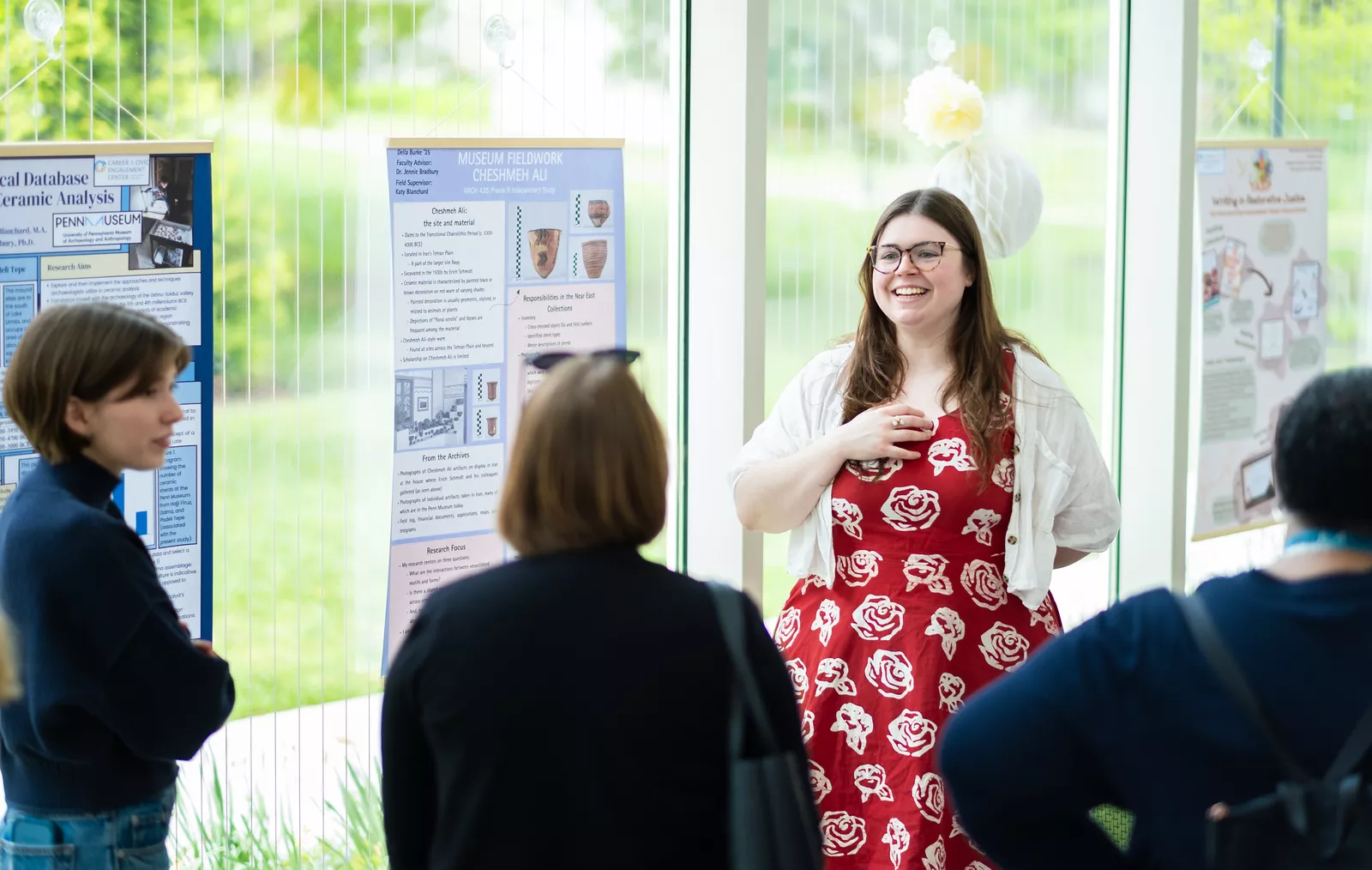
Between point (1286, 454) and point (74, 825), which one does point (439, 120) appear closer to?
point (74, 825)

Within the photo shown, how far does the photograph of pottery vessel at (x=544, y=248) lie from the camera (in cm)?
311

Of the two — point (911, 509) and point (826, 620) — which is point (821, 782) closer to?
point (826, 620)

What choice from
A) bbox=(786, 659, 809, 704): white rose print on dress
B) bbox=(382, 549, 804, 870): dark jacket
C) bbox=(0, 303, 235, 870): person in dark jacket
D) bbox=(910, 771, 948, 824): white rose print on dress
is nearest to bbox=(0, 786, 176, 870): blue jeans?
bbox=(0, 303, 235, 870): person in dark jacket

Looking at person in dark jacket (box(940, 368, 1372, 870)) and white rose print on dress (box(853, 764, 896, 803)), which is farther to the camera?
white rose print on dress (box(853, 764, 896, 803))

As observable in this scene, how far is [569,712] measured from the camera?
149cm

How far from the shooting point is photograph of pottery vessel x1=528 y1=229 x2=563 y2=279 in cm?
311

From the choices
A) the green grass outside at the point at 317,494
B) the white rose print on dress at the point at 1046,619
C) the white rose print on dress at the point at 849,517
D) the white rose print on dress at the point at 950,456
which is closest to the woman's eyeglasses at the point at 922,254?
the white rose print on dress at the point at 950,456

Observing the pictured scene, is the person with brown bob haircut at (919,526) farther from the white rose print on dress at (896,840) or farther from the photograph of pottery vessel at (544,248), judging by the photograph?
the photograph of pottery vessel at (544,248)

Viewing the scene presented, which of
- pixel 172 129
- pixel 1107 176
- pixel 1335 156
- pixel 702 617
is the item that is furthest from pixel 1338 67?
pixel 702 617

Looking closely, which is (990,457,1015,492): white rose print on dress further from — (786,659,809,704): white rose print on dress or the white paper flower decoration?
the white paper flower decoration

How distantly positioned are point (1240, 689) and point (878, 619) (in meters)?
1.30

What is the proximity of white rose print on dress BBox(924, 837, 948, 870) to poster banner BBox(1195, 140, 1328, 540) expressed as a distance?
240 cm

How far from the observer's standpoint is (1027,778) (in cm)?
152

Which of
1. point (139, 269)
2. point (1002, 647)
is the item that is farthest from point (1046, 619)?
point (139, 269)
